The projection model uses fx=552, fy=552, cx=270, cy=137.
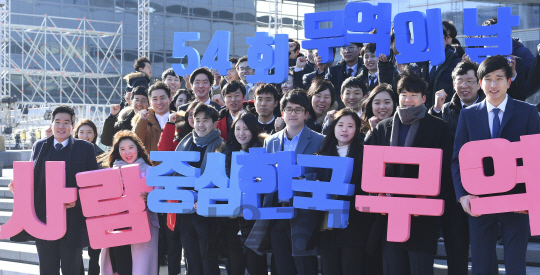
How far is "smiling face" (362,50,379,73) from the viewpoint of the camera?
5.88 m

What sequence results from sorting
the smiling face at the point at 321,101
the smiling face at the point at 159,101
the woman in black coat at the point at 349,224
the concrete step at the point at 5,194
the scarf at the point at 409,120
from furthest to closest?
the concrete step at the point at 5,194
the smiling face at the point at 159,101
the smiling face at the point at 321,101
the woman in black coat at the point at 349,224
the scarf at the point at 409,120

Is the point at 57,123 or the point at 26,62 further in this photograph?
the point at 26,62

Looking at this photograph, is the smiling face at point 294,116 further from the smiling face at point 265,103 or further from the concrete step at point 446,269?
the concrete step at point 446,269

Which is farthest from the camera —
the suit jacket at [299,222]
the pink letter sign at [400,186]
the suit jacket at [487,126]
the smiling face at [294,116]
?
the smiling face at [294,116]

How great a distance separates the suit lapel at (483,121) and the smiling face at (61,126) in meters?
3.46

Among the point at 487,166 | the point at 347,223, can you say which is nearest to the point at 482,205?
the point at 487,166

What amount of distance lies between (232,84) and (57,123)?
168 centimetres

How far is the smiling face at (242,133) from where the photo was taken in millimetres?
4578

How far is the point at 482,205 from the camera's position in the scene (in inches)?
134

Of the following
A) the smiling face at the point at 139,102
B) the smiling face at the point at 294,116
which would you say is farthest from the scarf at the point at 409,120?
the smiling face at the point at 139,102

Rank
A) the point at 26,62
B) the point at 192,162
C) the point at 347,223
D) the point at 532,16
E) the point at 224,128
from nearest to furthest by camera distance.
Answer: the point at 347,223 < the point at 192,162 < the point at 224,128 < the point at 532,16 < the point at 26,62

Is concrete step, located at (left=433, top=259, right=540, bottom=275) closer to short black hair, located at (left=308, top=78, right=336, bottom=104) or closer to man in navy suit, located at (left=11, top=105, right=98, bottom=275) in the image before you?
short black hair, located at (left=308, top=78, right=336, bottom=104)

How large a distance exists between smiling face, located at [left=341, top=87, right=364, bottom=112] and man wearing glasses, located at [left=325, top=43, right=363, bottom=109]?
3.85 ft

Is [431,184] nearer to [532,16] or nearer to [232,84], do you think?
[232,84]
